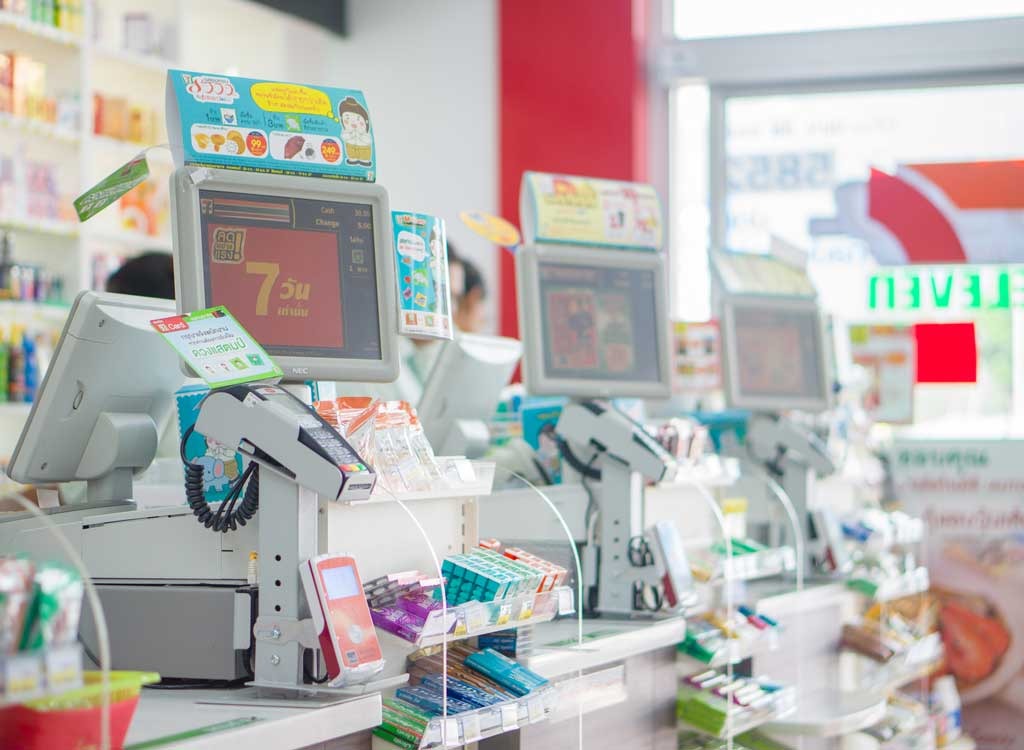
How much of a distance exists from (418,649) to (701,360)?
269cm

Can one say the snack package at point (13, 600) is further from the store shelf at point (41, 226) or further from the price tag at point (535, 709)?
the store shelf at point (41, 226)

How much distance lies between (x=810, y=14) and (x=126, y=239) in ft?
11.6

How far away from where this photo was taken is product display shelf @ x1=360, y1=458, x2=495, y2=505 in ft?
8.05

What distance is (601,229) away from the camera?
11.9ft

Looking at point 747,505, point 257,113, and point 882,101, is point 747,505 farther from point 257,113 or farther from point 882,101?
point 882,101

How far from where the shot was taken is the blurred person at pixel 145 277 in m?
4.00

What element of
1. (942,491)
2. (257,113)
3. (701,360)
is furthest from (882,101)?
(257,113)

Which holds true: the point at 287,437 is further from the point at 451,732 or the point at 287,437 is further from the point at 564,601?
the point at 564,601

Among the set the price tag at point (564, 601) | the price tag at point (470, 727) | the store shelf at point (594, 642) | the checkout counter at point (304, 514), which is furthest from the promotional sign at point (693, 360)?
the price tag at point (470, 727)

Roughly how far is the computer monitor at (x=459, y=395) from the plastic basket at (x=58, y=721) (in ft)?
5.80

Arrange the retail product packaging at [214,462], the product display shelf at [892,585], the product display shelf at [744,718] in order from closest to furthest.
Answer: the retail product packaging at [214,462] < the product display shelf at [744,718] < the product display shelf at [892,585]

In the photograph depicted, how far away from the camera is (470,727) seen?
235 centimetres

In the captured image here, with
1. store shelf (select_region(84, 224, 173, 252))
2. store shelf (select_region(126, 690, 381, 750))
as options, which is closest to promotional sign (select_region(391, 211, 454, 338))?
store shelf (select_region(126, 690, 381, 750))

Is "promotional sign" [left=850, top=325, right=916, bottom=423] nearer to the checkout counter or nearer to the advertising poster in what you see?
the advertising poster
